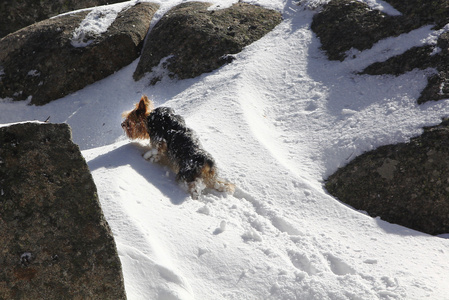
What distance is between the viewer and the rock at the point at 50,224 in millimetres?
2422

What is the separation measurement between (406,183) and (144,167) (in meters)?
3.08

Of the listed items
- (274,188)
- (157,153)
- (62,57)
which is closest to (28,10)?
(62,57)

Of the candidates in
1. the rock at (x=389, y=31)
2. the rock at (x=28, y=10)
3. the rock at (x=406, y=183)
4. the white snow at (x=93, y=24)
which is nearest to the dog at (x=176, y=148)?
the rock at (x=406, y=183)

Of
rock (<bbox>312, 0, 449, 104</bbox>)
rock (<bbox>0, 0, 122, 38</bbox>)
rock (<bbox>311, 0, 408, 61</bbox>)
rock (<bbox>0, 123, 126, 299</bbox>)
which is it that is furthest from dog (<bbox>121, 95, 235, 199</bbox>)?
rock (<bbox>0, 0, 122, 38</bbox>)

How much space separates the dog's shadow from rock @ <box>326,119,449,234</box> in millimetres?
1897

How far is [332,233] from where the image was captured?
4.18 metres

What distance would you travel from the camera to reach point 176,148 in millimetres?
4832

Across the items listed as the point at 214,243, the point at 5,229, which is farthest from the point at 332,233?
the point at 5,229

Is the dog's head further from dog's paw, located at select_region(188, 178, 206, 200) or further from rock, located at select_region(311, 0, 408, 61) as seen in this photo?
rock, located at select_region(311, 0, 408, 61)

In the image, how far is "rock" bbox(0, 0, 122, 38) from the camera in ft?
44.9

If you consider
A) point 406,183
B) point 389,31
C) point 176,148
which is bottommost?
point 406,183

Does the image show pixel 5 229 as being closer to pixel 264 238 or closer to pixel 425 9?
pixel 264 238

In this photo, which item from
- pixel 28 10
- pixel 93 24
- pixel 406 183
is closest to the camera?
pixel 406 183

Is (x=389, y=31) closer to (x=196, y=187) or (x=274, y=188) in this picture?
(x=274, y=188)
